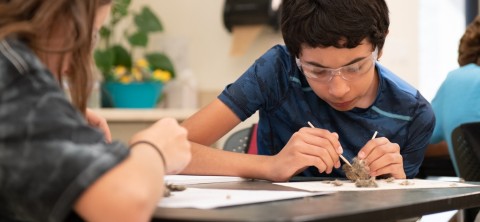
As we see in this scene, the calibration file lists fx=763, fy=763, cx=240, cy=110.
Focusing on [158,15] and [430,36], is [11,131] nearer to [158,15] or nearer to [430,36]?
[430,36]

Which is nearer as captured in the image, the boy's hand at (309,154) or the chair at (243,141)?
the boy's hand at (309,154)

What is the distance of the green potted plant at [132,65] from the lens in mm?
3936

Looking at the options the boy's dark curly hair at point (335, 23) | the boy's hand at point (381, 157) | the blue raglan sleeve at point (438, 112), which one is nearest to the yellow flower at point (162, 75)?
the blue raglan sleeve at point (438, 112)

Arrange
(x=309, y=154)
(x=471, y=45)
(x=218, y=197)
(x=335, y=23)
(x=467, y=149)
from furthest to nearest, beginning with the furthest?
(x=471, y=45) < (x=467, y=149) < (x=335, y=23) < (x=309, y=154) < (x=218, y=197)

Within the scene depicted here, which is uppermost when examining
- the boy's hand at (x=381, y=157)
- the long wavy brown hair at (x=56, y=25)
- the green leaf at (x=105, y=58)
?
the long wavy brown hair at (x=56, y=25)

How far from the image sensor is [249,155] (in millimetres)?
1841

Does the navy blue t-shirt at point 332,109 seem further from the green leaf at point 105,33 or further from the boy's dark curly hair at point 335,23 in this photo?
the green leaf at point 105,33

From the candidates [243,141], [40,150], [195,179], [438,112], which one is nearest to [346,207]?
[40,150]

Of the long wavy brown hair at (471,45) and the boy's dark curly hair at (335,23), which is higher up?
the boy's dark curly hair at (335,23)

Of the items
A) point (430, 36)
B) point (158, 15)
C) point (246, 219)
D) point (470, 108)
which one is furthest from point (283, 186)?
point (158, 15)

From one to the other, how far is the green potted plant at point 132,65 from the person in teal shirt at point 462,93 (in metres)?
1.68

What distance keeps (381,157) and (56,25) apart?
901 millimetres

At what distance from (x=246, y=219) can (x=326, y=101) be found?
3.55 ft

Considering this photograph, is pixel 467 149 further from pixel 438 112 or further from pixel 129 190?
pixel 129 190
